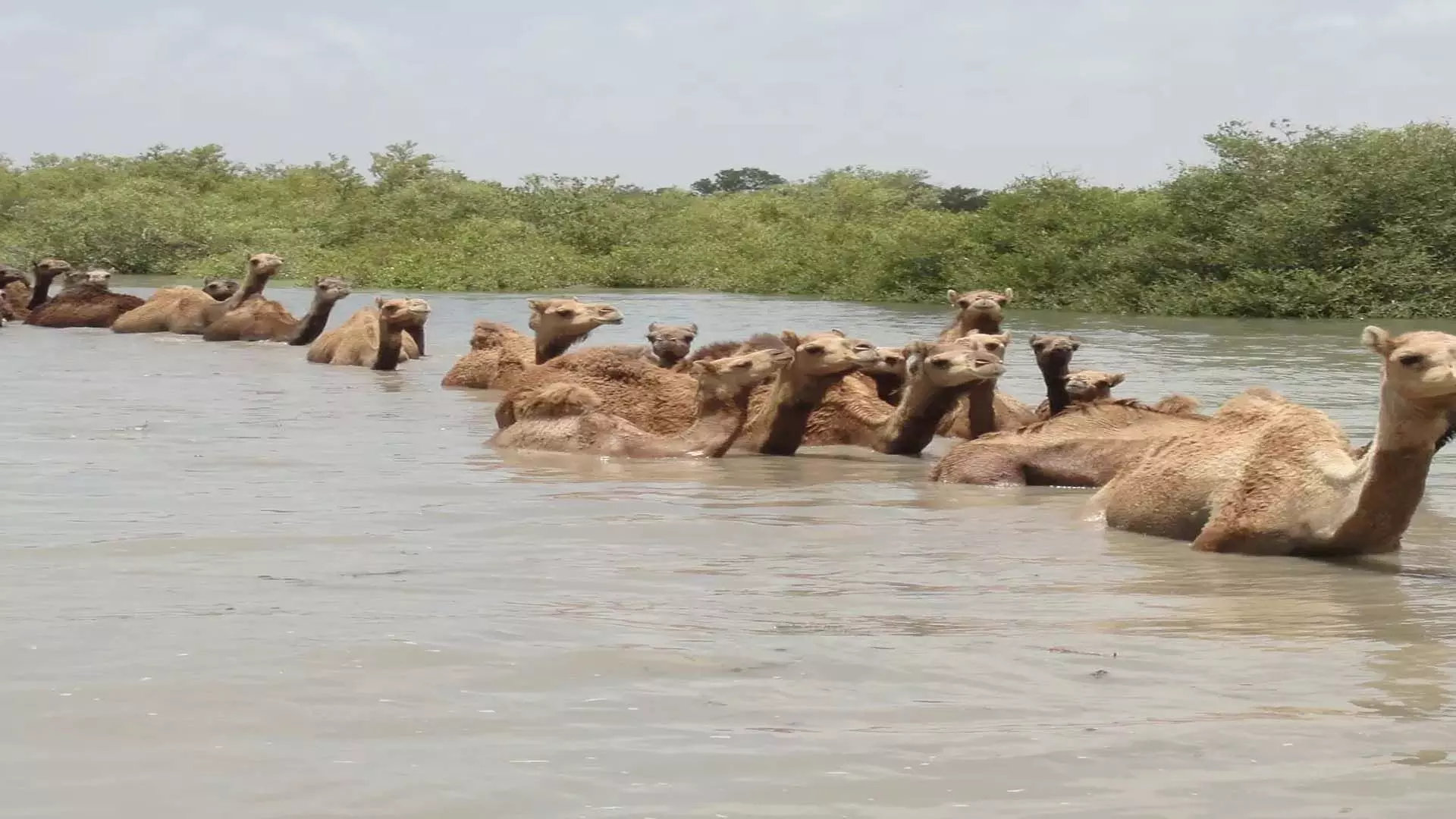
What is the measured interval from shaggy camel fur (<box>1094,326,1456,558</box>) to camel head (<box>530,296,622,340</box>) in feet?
25.2

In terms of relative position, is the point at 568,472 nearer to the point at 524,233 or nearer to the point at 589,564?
the point at 589,564

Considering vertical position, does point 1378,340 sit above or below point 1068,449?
above

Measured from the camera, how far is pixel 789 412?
39.5 feet

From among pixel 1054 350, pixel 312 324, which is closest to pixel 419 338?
pixel 312 324

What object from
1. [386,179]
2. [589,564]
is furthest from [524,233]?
[589,564]

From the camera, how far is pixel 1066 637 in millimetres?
6031

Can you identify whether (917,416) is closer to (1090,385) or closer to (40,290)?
(1090,385)

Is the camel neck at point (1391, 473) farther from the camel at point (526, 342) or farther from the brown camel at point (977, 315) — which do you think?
the camel at point (526, 342)

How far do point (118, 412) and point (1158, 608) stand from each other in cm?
998

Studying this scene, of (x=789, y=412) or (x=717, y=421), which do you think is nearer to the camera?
(x=717, y=421)

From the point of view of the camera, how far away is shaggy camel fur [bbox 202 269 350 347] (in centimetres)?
2320

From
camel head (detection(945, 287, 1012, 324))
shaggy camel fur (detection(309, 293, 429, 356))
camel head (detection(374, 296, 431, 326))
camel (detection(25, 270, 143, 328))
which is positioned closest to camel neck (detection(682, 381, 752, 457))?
camel head (detection(945, 287, 1012, 324))

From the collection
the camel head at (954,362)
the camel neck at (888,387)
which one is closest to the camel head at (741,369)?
the camel head at (954,362)

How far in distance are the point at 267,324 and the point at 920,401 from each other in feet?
45.4
